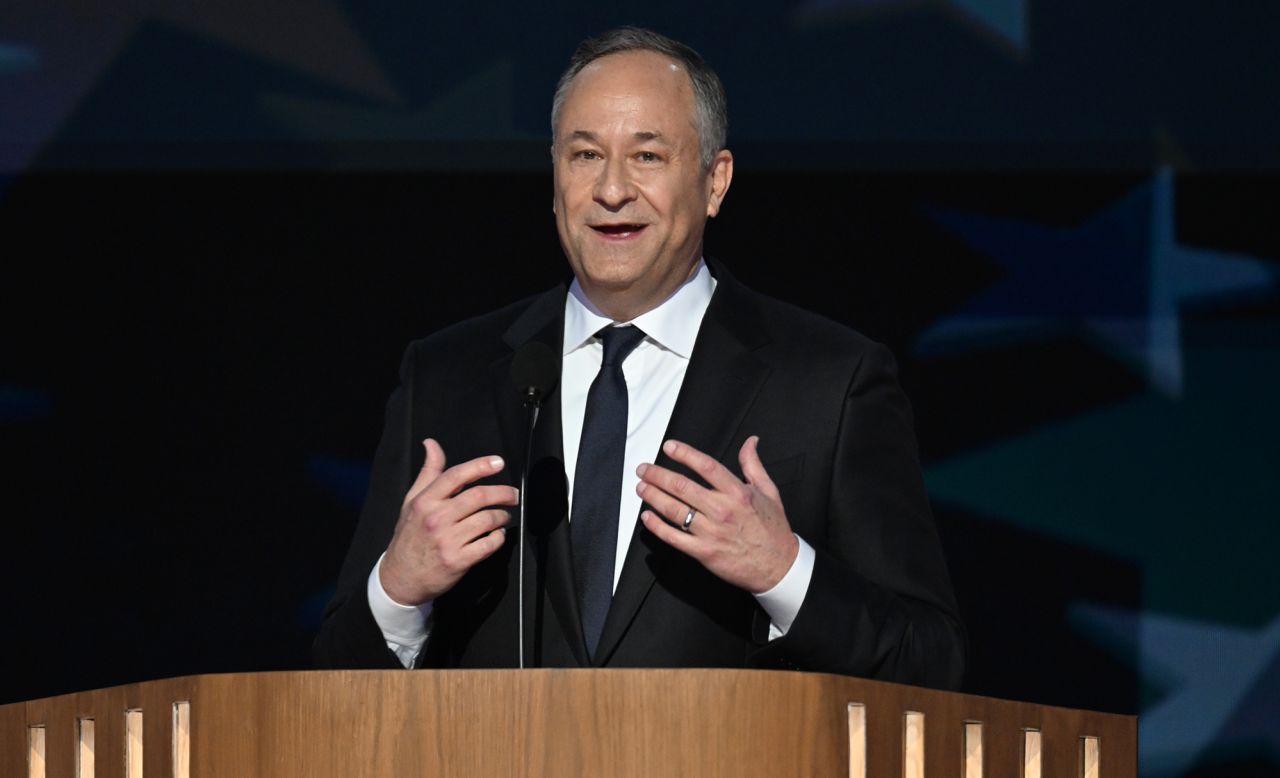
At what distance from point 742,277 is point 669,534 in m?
2.22

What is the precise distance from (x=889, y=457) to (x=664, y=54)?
0.59m

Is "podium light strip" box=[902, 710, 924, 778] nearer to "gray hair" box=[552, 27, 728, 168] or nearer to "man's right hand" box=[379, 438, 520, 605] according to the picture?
"man's right hand" box=[379, 438, 520, 605]

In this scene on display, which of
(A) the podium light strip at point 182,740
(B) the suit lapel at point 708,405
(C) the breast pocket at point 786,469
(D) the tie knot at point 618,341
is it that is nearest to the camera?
(A) the podium light strip at point 182,740

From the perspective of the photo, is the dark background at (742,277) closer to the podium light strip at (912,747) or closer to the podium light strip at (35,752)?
the podium light strip at (35,752)

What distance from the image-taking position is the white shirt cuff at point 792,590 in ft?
7.36

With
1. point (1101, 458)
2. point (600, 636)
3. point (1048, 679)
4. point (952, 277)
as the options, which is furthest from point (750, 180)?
point (600, 636)

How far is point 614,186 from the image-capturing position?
260cm

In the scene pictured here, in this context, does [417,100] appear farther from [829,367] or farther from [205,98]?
[829,367]

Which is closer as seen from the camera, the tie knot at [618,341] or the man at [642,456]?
the man at [642,456]

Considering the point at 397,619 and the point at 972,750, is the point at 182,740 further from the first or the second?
the point at 972,750

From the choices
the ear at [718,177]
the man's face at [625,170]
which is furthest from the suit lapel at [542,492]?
the ear at [718,177]

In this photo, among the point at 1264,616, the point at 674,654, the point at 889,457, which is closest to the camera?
the point at 674,654

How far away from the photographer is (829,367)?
103 inches

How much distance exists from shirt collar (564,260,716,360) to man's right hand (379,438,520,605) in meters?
0.49
